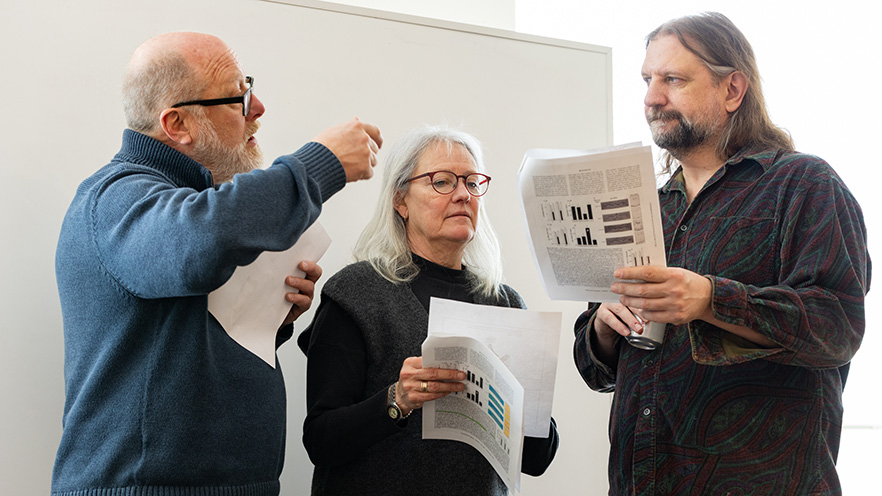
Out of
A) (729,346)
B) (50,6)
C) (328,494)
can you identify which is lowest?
(328,494)

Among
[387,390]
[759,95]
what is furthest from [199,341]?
[759,95]

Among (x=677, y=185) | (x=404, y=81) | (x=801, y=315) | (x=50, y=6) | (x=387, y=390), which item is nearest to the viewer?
(x=801, y=315)

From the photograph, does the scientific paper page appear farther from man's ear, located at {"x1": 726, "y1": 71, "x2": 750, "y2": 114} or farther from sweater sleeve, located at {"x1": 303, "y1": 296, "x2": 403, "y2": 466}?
man's ear, located at {"x1": 726, "y1": 71, "x2": 750, "y2": 114}

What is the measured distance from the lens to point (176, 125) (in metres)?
1.50

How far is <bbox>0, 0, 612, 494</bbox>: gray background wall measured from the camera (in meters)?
1.94

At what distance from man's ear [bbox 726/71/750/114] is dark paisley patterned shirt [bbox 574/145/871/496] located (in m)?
0.15

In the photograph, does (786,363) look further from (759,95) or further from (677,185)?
(759,95)

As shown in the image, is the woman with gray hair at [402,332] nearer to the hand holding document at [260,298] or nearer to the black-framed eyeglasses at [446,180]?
the black-framed eyeglasses at [446,180]

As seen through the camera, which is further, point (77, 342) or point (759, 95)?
point (759, 95)

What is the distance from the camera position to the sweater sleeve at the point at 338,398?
1.62m

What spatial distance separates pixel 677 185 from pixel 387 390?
0.89 metres

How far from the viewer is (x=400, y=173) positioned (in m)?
2.08

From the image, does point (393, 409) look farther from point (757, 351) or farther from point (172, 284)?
point (757, 351)

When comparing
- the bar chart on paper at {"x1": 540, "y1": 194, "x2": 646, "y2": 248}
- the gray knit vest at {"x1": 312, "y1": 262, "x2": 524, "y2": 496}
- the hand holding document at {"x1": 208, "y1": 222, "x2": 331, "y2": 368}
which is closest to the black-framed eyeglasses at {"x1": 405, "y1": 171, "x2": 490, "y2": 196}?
the gray knit vest at {"x1": 312, "y1": 262, "x2": 524, "y2": 496}
